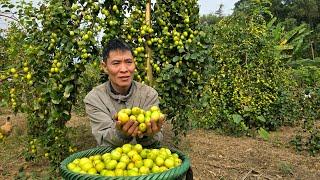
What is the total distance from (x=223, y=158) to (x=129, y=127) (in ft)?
12.9

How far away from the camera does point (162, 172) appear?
7.30 ft

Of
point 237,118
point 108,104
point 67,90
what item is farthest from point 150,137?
point 237,118

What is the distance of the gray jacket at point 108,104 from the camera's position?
2.94 metres

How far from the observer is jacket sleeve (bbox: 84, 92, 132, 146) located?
2.70m

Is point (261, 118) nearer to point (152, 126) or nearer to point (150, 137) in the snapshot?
point (150, 137)

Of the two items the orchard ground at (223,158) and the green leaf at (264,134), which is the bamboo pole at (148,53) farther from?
the green leaf at (264,134)

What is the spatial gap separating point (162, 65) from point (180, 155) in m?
2.25

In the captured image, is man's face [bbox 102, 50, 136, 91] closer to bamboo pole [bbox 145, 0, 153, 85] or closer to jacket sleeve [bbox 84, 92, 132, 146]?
jacket sleeve [bbox 84, 92, 132, 146]

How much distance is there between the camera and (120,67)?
9.89 ft

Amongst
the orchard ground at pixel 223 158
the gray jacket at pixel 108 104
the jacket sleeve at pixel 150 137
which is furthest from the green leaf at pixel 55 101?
the jacket sleeve at pixel 150 137

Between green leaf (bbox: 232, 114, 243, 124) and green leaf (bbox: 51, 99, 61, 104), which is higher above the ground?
green leaf (bbox: 51, 99, 61, 104)

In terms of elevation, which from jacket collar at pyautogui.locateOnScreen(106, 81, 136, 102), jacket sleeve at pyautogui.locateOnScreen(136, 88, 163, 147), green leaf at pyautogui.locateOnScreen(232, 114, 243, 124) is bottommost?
green leaf at pyautogui.locateOnScreen(232, 114, 243, 124)

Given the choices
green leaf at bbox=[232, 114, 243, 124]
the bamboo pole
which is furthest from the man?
green leaf at bbox=[232, 114, 243, 124]

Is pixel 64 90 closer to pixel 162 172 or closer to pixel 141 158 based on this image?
pixel 141 158
